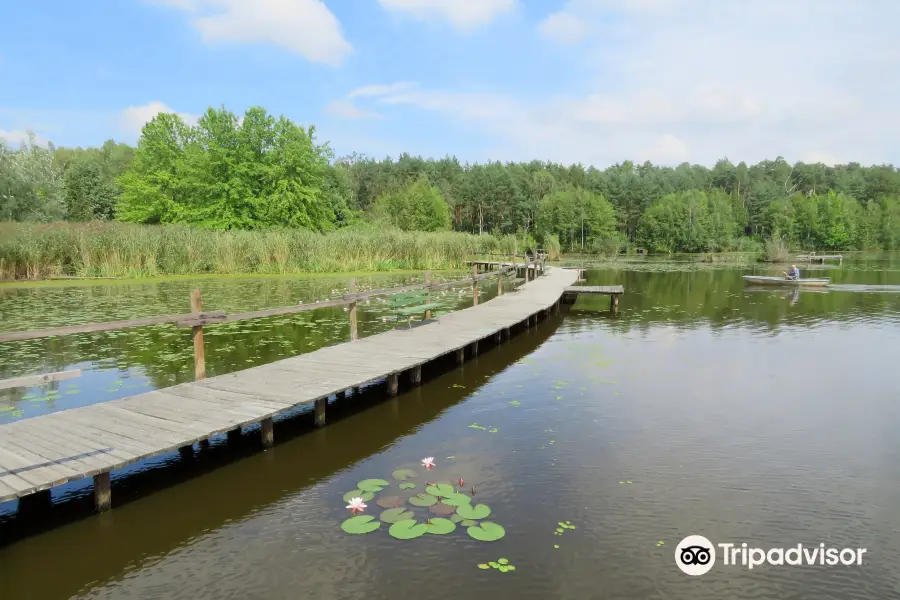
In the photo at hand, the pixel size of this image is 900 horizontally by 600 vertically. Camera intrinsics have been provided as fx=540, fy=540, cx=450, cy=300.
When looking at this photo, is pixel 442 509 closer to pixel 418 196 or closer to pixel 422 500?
pixel 422 500

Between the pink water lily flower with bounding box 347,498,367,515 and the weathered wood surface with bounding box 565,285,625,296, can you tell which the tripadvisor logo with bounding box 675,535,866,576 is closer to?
the pink water lily flower with bounding box 347,498,367,515

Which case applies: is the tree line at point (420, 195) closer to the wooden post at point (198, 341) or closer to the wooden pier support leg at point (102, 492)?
the wooden post at point (198, 341)

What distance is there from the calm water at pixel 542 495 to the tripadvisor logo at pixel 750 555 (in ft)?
0.30

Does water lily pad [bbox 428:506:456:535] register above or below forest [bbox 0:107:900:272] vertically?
below

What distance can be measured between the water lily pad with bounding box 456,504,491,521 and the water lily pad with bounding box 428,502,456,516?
0.07m

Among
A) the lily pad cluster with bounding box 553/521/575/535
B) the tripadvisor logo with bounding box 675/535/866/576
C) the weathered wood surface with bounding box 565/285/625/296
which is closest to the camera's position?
the tripadvisor logo with bounding box 675/535/866/576

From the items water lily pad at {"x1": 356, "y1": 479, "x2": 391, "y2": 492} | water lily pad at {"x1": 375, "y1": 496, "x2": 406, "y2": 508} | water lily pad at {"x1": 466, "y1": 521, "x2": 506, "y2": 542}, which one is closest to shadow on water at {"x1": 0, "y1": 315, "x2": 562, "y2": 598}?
water lily pad at {"x1": 356, "y1": 479, "x2": 391, "y2": 492}

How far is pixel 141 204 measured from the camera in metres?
50.6

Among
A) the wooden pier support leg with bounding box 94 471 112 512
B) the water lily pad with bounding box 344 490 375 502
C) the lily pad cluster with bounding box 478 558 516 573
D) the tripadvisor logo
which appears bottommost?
the tripadvisor logo

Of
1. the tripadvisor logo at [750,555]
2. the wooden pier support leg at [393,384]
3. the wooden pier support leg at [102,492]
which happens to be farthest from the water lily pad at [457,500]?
the wooden pier support leg at [393,384]

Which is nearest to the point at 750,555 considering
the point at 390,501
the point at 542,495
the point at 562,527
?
the point at 562,527

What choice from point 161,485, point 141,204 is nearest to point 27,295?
point 161,485

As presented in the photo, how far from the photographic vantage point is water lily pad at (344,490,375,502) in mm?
5863

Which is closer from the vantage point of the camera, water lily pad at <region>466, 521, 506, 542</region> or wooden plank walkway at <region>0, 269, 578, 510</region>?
water lily pad at <region>466, 521, 506, 542</region>
